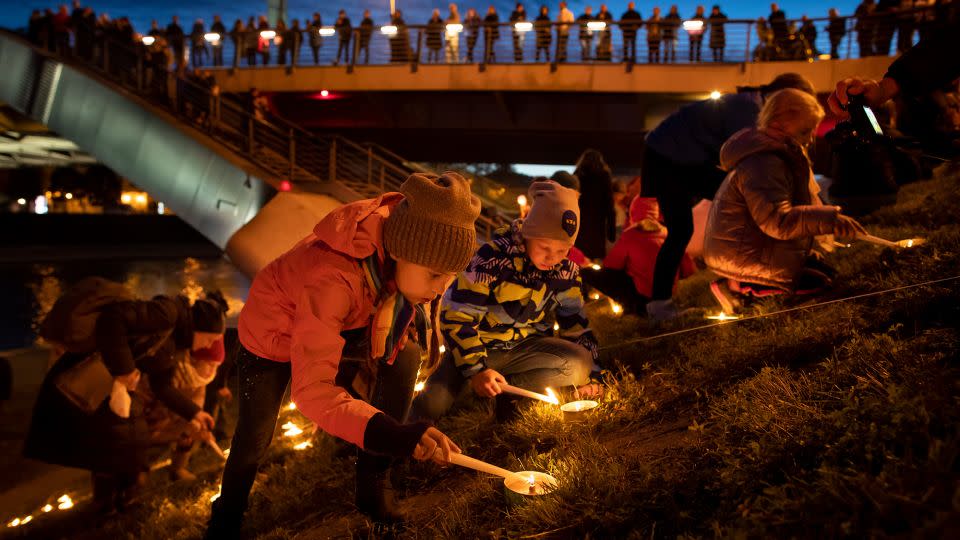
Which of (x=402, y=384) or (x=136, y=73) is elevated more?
(x=136, y=73)

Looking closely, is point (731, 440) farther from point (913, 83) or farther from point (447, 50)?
point (447, 50)

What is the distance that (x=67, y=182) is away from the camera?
41.3m

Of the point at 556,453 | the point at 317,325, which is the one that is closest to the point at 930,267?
the point at 556,453

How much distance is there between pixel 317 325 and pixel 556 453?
1.21 metres

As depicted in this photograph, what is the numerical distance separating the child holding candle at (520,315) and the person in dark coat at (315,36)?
19962 millimetres

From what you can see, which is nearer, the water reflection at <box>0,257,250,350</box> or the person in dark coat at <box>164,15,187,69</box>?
the water reflection at <box>0,257,250,350</box>

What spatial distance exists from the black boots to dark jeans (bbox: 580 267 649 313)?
349 cm

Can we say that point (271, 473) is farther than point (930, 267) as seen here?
Yes

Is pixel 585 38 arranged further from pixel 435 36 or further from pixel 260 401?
pixel 260 401

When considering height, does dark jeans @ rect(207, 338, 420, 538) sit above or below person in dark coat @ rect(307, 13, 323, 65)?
below

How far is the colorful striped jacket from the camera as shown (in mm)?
3828

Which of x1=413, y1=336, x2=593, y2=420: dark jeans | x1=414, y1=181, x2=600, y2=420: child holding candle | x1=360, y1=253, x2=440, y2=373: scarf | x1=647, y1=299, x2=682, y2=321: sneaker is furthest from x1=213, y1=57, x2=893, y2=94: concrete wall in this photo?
x1=360, y1=253, x2=440, y2=373: scarf

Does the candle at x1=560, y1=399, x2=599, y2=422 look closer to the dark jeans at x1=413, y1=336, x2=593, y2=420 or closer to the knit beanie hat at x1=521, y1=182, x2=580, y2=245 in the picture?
the dark jeans at x1=413, y1=336, x2=593, y2=420

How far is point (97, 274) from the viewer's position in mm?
22828
